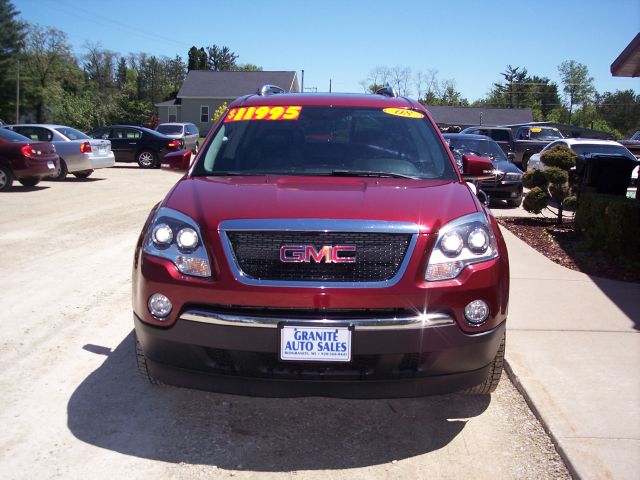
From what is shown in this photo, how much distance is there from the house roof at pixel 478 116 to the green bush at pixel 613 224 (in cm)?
6419

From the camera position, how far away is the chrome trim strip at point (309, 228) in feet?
10.3

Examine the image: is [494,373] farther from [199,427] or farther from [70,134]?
[70,134]

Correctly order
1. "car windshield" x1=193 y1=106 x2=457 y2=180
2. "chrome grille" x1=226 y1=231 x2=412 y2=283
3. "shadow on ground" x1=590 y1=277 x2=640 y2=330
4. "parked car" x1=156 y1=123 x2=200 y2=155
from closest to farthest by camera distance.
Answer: "chrome grille" x1=226 y1=231 x2=412 y2=283
"car windshield" x1=193 y1=106 x2=457 y2=180
"shadow on ground" x1=590 y1=277 x2=640 y2=330
"parked car" x1=156 y1=123 x2=200 y2=155

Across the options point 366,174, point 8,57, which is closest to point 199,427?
point 366,174

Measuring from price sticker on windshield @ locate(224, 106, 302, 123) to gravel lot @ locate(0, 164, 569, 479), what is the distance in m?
1.93

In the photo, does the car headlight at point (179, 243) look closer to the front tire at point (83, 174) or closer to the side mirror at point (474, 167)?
the side mirror at point (474, 167)

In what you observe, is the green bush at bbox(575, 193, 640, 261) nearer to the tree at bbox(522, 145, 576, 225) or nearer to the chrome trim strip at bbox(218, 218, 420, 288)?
the tree at bbox(522, 145, 576, 225)

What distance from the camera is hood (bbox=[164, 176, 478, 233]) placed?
330 cm

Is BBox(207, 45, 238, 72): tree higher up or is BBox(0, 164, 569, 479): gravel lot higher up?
BBox(207, 45, 238, 72): tree

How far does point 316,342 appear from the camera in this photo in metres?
3.06

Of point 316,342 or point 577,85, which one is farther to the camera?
point 577,85

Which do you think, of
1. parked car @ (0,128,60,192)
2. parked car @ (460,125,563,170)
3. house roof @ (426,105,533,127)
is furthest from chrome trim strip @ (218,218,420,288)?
house roof @ (426,105,533,127)

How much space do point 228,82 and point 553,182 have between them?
50.2 m

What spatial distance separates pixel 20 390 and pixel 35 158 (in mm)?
11839
